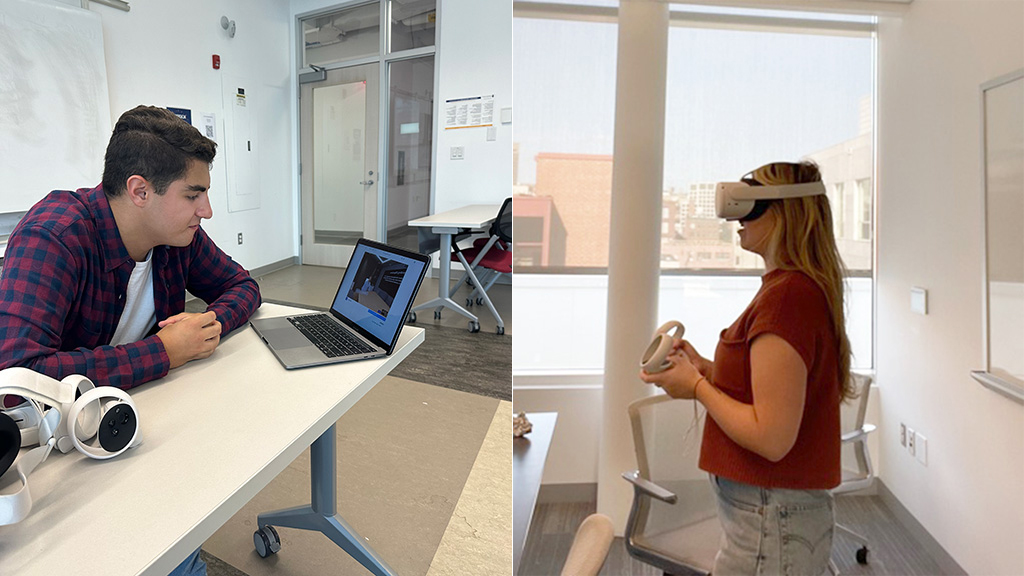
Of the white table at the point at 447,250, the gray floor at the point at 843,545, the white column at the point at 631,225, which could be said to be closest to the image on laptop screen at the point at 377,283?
the white column at the point at 631,225

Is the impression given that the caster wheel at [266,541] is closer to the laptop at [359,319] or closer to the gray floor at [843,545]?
the laptop at [359,319]

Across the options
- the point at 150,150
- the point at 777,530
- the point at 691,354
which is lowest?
the point at 777,530

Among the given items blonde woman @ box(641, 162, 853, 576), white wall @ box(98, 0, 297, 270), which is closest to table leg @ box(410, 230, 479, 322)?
white wall @ box(98, 0, 297, 270)

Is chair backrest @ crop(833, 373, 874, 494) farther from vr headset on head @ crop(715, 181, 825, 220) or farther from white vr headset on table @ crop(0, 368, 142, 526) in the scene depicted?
white vr headset on table @ crop(0, 368, 142, 526)

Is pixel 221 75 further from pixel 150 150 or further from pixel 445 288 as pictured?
pixel 150 150

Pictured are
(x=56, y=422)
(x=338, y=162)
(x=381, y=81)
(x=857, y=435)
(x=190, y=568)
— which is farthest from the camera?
(x=338, y=162)

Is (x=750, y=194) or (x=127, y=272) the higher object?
(x=750, y=194)

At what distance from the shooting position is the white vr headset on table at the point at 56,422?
2.41 ft

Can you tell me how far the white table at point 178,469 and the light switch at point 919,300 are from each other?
250cm

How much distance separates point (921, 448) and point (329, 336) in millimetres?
2665

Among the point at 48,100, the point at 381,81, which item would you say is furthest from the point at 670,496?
the point at 381,81

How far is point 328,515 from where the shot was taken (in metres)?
1.74

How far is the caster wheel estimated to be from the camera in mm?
1808

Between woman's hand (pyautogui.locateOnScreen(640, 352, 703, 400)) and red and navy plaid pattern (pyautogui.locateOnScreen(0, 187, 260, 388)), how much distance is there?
3.43ft
